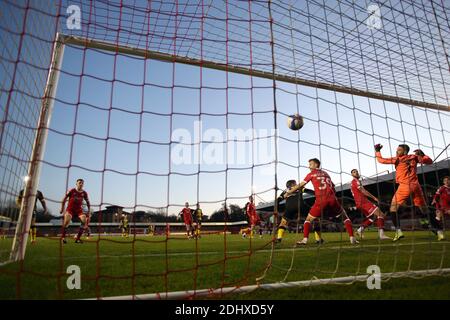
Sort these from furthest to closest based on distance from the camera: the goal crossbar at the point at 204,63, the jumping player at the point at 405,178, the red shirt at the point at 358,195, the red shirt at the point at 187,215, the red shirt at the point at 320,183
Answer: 1. the red shirt at the point at 187,215
2. the red shirt at the point at 358,195
3. the jumping player at the point at 405,178
4. the red shirt at the point at 320,183
5. the goal crossbar at the point at 204,63

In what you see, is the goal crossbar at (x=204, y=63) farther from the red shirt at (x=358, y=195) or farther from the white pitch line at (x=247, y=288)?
the red shirt at (x=358, y=195)

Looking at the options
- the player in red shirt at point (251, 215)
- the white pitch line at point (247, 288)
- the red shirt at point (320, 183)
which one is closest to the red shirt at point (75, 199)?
the player in red shirt at point (251, 215)

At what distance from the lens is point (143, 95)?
3312 millimetres

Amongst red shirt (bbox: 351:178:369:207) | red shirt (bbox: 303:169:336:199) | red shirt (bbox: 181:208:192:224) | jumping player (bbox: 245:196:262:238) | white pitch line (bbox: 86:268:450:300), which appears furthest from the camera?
red shirt (bbox: 181:208:192:224)

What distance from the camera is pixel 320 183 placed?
6043 mm

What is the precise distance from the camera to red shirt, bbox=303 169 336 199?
5938 millimetres

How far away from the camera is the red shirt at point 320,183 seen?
5.94m

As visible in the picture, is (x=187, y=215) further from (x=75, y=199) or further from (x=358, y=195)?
(x=358, y=195)

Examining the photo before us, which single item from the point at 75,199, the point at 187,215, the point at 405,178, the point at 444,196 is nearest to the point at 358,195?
the point at 405,178

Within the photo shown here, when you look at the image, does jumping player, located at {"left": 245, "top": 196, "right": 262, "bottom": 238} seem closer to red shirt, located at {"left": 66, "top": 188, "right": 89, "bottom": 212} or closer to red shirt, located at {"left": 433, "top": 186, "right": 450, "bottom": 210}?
red shirt, located at {"left": 66, "top": 188, "right": 89, "bottom": 212}

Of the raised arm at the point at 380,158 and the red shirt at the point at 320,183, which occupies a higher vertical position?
the raised arm at the point at 380,158

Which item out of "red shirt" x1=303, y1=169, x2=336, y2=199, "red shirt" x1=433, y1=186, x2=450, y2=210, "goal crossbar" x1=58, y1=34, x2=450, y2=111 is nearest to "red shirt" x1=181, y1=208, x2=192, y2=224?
"red shirt" x1=303, y1=169, x2=336, y2=199
